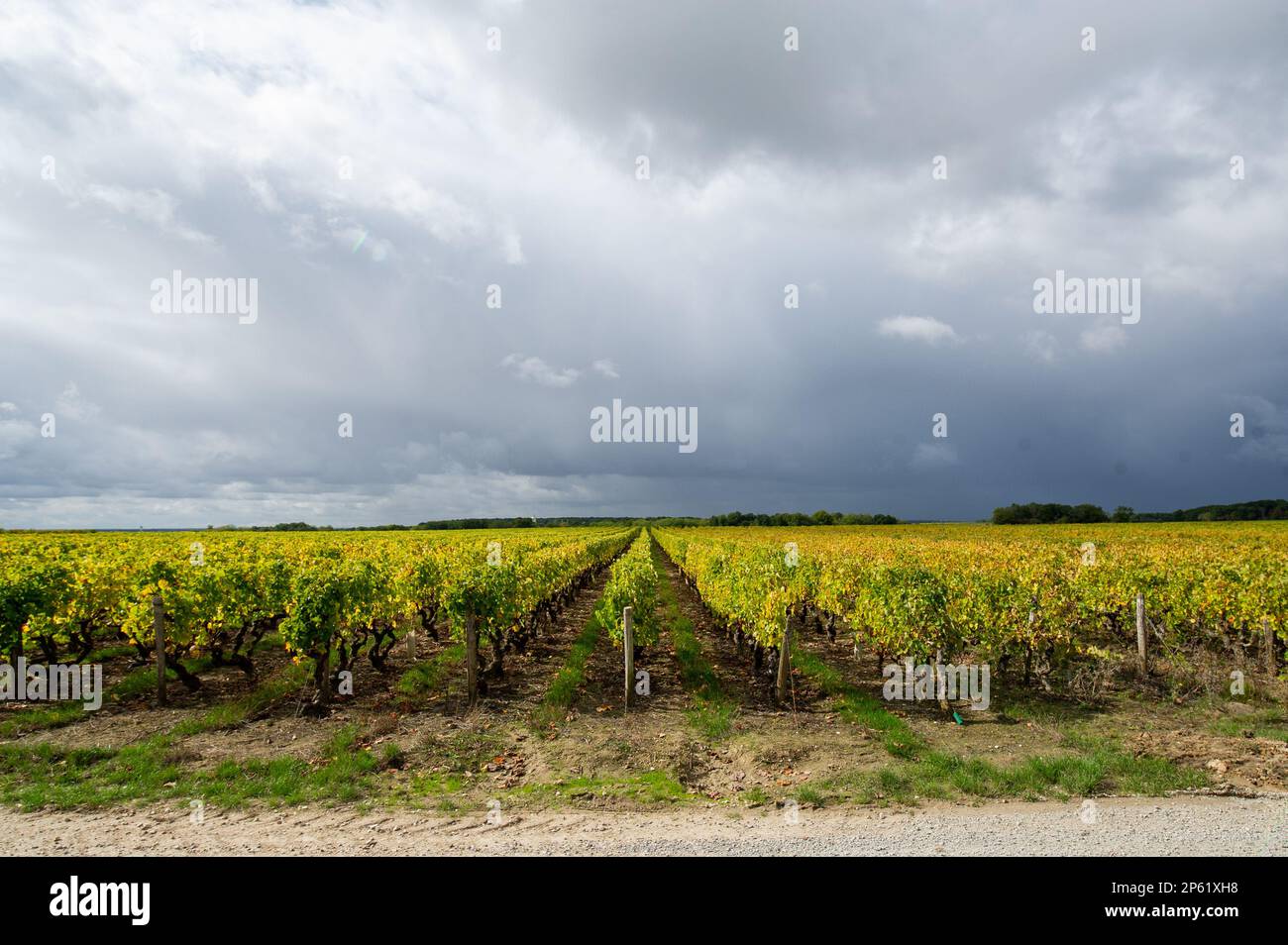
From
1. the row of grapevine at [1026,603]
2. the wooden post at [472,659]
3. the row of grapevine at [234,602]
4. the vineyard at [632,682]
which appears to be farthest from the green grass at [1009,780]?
the row of grapevine at [234,602]

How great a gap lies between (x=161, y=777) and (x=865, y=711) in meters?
11.5

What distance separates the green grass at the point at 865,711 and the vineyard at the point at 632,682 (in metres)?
0.07

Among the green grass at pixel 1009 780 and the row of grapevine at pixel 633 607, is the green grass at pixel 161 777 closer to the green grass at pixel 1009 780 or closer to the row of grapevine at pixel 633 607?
the row of grapevine at pixel 633 607

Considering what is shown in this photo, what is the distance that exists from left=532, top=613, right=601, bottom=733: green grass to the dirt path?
3757 millimetres

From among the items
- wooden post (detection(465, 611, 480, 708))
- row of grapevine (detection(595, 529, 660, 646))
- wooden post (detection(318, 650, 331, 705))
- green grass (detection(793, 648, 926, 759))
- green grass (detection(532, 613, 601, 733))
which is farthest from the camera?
row of grapevine (detection(595, 529, 660, 646))

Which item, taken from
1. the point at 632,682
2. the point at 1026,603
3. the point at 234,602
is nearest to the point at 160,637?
the point at 234,602

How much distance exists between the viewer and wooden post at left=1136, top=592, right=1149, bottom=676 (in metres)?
13.1

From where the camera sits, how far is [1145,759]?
865 cm

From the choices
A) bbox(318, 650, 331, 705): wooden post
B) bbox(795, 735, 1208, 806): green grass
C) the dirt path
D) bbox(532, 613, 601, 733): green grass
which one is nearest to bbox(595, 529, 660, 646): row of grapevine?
bbox(532, 613, 601, 733): green grass

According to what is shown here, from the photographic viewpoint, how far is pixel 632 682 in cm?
1183

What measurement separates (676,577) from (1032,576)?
24.0 m

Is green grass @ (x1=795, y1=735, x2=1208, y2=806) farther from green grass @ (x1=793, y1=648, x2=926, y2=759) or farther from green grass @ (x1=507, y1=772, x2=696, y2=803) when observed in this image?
green grass @ (x1=507, y1=772, x2=696, y2=803)

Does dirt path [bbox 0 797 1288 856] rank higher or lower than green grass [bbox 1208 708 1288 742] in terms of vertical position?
higher

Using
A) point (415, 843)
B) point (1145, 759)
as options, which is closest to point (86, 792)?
point (415, 843)
